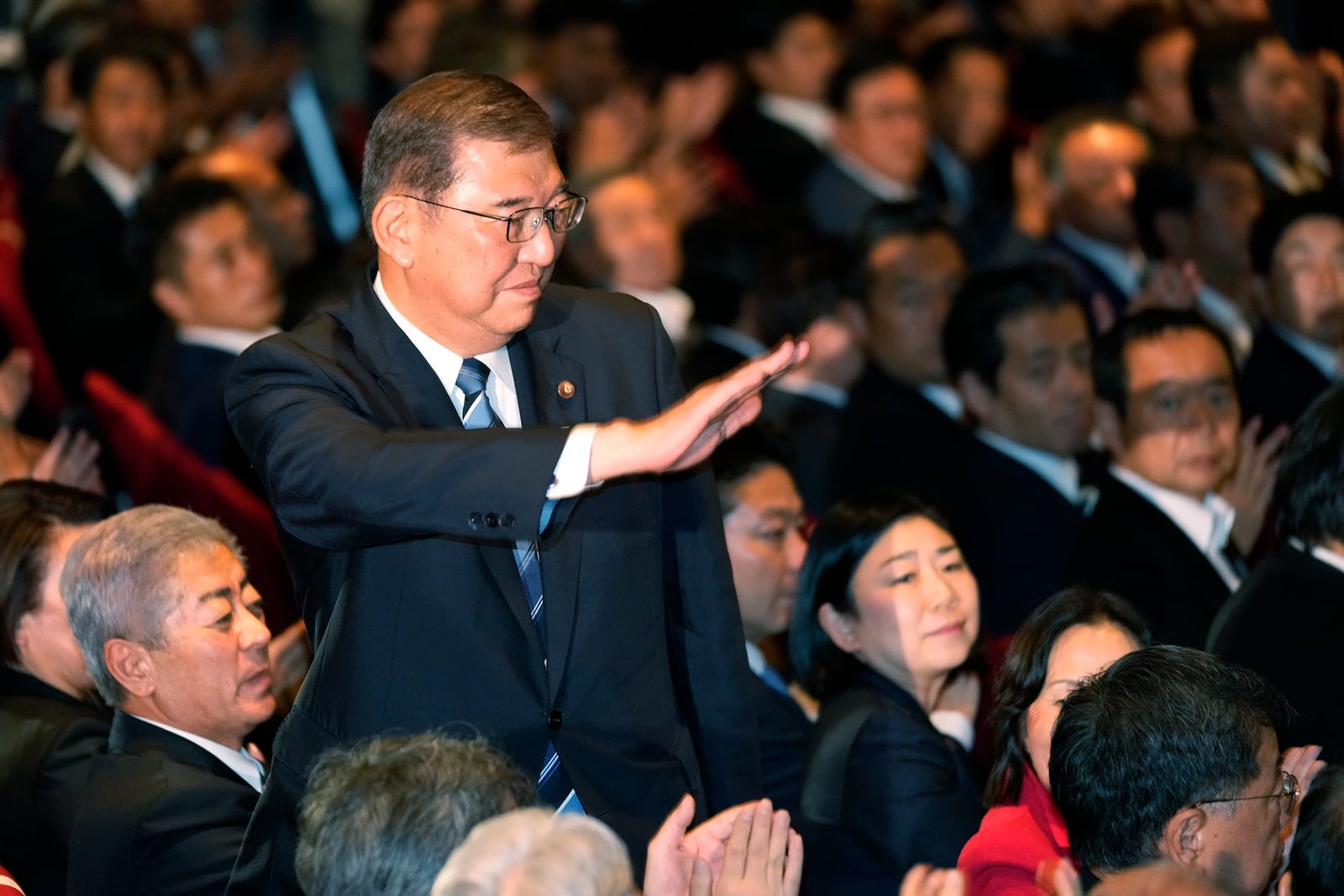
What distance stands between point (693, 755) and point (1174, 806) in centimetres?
61

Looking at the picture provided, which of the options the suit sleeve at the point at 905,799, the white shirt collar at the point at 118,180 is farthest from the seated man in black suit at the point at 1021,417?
the white shirt collar at the point at 118,180

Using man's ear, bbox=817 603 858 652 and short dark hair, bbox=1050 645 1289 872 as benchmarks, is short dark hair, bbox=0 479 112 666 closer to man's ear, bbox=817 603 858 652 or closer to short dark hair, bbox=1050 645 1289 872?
man's ear, bbox=817 603 858 652

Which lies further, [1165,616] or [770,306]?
[770,306]

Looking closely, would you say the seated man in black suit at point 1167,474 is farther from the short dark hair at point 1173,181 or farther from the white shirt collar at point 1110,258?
the white shirt collar at point 1110,258

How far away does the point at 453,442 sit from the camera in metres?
1.96

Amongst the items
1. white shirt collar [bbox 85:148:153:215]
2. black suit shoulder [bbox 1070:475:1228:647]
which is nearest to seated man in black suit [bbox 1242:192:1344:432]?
black suit shoulder [bbox 1070:475:1228:647]

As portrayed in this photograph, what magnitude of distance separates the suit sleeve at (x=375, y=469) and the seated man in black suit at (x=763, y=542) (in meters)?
1.21

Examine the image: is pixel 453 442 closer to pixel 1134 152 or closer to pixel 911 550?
pixel 911 550

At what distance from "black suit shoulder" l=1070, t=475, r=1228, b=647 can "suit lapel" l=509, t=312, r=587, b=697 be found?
1.54 meters

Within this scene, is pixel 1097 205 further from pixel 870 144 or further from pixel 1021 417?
pixel 1021 417

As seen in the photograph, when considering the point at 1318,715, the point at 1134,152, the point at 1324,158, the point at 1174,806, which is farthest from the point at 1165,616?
the point at 1324,158

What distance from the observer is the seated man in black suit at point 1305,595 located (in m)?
2.80

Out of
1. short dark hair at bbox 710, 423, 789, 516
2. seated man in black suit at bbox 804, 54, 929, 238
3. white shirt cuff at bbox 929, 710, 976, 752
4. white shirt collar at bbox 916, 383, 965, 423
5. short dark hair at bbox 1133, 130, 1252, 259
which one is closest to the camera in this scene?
white shirt cuff at bbox 929, 710, 976, 752

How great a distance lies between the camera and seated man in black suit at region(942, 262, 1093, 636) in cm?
402
